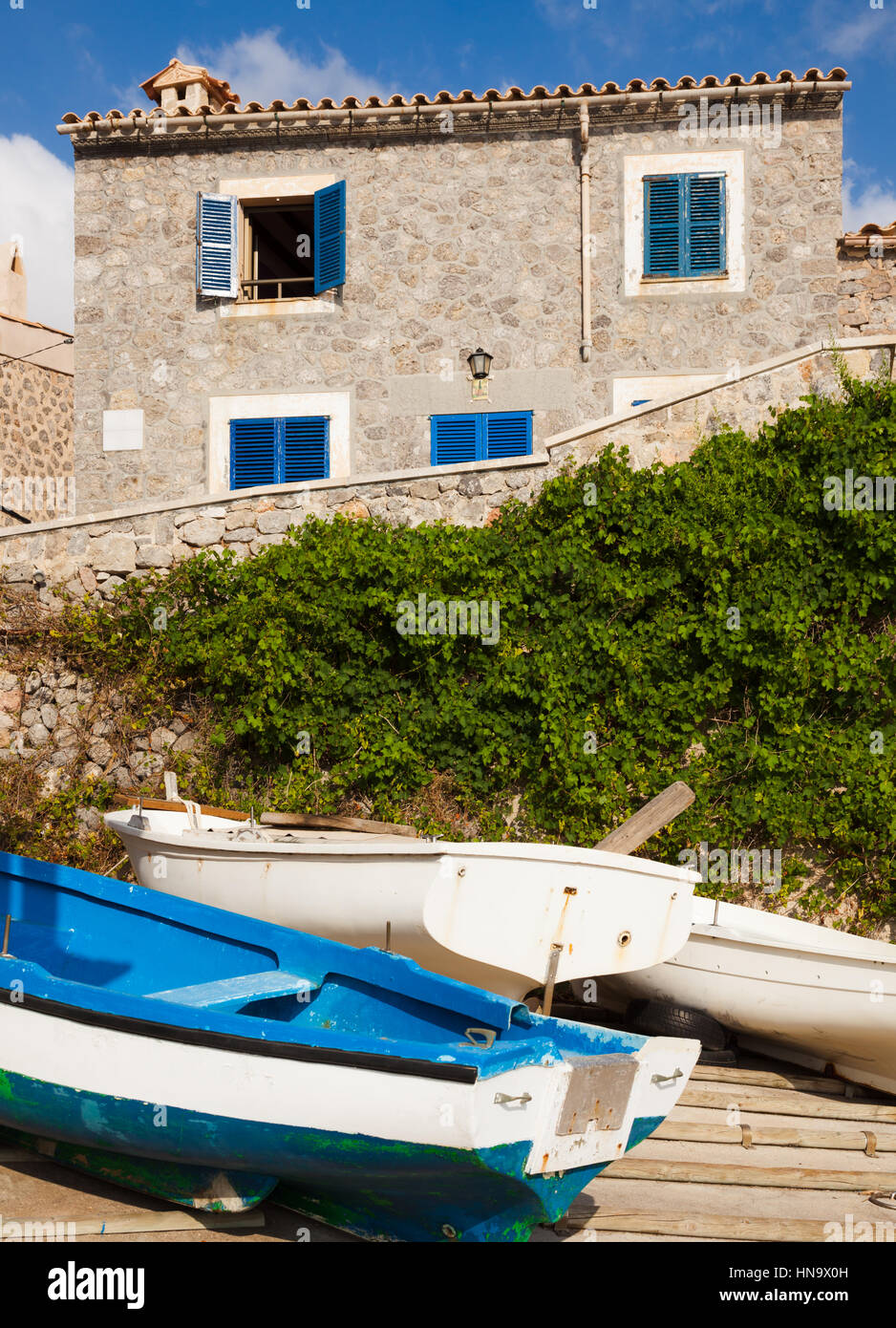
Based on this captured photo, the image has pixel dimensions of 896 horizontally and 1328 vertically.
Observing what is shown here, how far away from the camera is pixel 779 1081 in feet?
19.4

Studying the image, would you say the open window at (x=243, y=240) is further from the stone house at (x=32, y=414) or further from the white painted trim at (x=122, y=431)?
the stone house at (x=32, y=414)

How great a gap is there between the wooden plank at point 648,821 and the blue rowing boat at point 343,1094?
88.1 inches

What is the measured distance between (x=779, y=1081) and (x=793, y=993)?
563 millimetres

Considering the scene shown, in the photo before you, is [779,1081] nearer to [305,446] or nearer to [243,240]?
[305,446]

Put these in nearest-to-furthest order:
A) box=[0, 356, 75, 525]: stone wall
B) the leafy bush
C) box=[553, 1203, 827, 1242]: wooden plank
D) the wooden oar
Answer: box=[553, 1203, 827, 1242]: wooden plank < the wooden oar < the leafy bush < box=[0, 356, 75, 525]: stone wall

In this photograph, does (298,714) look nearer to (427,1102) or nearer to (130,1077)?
(130,1077)

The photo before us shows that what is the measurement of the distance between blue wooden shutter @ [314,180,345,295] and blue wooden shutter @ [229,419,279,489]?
166 centimetres

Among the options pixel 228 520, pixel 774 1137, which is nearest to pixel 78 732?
pixel 228 520

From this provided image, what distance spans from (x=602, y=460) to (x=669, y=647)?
1.60 meters

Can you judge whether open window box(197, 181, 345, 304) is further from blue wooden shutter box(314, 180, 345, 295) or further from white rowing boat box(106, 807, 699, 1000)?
white rowing boat box(106, 807, 699, 1000)

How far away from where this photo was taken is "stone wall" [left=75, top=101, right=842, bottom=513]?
11094 millimetres

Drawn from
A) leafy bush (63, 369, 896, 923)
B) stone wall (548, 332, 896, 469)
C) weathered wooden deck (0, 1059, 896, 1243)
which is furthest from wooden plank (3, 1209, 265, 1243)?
stone wall (548, 332, 896, 469)

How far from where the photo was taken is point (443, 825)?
7.99 m
